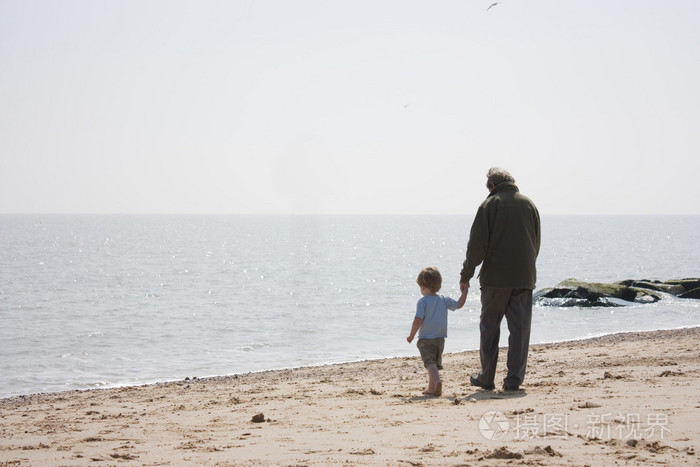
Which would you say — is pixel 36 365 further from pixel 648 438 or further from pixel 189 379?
pixel 648 438

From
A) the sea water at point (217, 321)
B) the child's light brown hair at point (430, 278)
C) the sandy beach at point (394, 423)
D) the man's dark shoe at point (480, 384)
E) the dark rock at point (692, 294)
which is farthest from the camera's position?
the dark rock at point (692, 294)

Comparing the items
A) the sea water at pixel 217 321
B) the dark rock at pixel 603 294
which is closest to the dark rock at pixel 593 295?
the dark rock at pixel 603 294

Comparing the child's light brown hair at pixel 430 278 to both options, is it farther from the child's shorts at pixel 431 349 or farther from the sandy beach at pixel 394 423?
the sandy beach at pixel 394 423

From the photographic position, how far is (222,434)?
580 cm

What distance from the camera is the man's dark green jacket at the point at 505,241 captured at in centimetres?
673

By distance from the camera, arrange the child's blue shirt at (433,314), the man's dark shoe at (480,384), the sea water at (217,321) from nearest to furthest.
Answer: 1. the child's blue shirt at (433,314)
2. the man's dark shoe at (480,384)
3. the sea water at (217,321)

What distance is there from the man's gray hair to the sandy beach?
1996 millimetres

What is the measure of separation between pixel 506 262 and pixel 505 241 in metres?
0.20

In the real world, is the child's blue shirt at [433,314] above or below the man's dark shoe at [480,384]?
above

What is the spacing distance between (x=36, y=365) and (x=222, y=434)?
10.00 meters

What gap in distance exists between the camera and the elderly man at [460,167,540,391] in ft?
22.1

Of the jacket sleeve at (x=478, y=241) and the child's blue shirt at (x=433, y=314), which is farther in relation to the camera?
the child's blue shirt at (x=433, y=314)

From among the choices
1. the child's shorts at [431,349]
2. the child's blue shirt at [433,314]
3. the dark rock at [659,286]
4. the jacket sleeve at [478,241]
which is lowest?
the dark rock at [659,286]

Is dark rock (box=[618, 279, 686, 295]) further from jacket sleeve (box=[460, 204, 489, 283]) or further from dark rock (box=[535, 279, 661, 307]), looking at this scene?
jacket sleeve (box=[460, 204, 489, 283])
